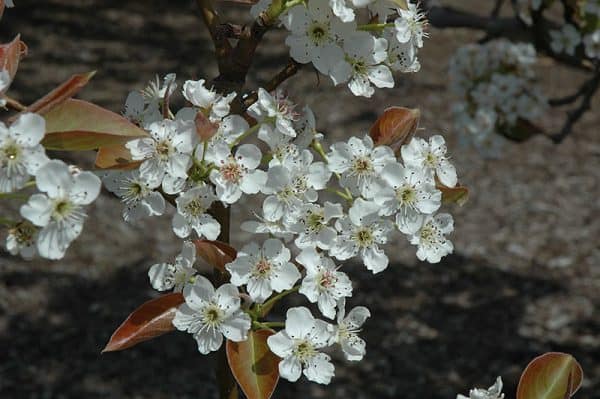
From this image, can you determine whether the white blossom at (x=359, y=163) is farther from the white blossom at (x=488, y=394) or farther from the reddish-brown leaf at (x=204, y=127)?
the white blossom at (x=488, y=394)

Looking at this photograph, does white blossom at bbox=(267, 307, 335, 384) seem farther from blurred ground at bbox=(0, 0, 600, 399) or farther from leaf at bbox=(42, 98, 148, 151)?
blurred ground at bbox=(0, 0, 600, 399)

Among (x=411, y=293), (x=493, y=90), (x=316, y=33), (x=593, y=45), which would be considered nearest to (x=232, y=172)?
(x=316, y=33)

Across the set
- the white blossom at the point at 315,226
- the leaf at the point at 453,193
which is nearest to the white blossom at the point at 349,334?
the white blossom at the point at 315,226

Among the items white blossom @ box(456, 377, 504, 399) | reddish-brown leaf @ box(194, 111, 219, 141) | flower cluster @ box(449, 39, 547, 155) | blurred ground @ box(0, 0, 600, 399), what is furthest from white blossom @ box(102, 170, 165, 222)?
blurred ground @ box(0, 0, 600, 399)

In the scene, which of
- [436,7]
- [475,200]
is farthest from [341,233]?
[475,200]

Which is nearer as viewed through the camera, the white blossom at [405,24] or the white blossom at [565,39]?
the white blossom at [405,24]
